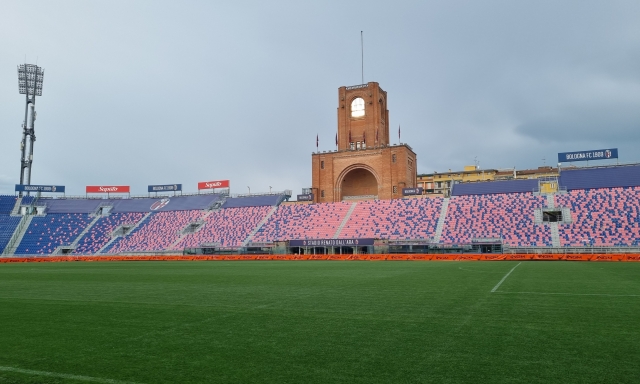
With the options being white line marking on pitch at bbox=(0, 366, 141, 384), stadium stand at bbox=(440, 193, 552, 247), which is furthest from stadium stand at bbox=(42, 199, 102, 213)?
white line marking on pitch at bbox=(0, 366, 141, 384)

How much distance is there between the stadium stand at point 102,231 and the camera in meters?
68.6

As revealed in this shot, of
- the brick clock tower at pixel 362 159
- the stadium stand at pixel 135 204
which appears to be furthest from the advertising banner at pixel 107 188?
the brick clock tower at pixel 362 159

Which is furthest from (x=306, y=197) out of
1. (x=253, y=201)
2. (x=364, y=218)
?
(x=364, y=218)

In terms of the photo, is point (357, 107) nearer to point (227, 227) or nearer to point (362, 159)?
point (362, 159)

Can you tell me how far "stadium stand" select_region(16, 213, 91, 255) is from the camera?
67.3 meters

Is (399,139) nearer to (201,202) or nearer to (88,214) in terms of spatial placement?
(201,202)

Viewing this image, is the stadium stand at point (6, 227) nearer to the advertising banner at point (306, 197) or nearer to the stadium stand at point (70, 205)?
the stadium stand at point (70, 205)

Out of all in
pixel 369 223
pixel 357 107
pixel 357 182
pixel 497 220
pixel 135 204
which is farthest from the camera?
pixel 135 204

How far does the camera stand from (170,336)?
905cm

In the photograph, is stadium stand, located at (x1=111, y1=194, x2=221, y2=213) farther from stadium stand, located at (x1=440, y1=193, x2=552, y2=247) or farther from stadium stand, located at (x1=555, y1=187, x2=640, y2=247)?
stadium stand, located at (x1=555, y1=187, x2=640, y2=247)

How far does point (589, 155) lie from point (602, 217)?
1525 centimetres

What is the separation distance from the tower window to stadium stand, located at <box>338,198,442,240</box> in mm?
16627

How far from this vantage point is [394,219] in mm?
60844

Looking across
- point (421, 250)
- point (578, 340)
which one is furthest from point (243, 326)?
point (421, 250)
